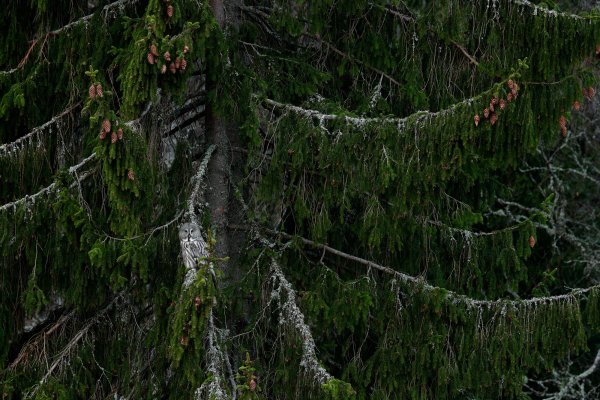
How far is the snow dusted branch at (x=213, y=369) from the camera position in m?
4.34

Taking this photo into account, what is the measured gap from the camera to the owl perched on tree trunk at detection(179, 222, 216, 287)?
14.0 ft

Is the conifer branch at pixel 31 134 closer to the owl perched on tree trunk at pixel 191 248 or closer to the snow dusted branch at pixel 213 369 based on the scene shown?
the owl perched on tree trunk at pixel 191 248

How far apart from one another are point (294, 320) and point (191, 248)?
83 cm

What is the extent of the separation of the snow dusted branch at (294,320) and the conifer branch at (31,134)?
1558mm

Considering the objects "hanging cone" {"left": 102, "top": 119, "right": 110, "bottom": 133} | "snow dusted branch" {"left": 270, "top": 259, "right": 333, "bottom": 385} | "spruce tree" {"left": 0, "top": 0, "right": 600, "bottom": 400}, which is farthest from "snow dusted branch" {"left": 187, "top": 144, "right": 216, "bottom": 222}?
"hanging cone" {"left": 102, "top": 119, "right": 110, "bottom": 133}

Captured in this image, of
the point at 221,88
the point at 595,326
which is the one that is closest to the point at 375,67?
the point at 221,88

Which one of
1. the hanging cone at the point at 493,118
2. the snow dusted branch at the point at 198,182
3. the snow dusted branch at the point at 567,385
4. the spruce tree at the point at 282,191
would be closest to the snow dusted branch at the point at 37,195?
the spruce tree at the point at 282,191

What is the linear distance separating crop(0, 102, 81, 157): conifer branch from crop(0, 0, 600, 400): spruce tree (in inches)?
0.7

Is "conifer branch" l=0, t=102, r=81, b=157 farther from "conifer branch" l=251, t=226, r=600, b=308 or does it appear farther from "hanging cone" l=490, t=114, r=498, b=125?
"hanging cone" l=490, t=114, r=498, b=125

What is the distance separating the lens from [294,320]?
5090 millimetres

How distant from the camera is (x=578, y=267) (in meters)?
9.48

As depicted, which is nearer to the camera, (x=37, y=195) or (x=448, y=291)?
(x=37, y=195)

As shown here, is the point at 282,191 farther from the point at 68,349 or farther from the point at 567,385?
the point at 567,385

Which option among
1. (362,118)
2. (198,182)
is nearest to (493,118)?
(362,118)
